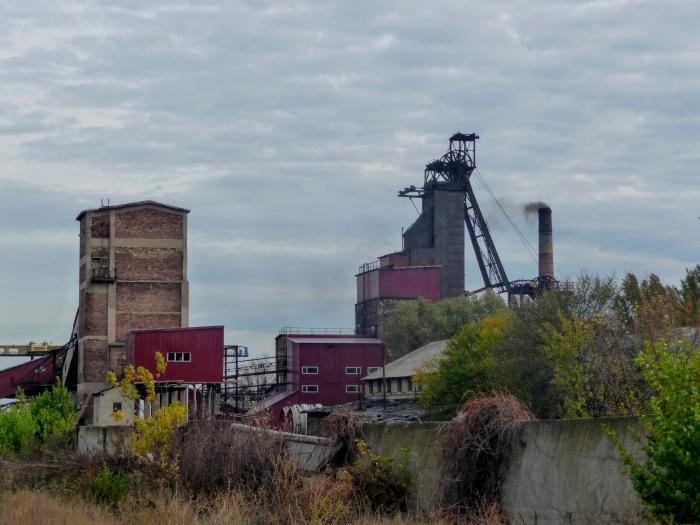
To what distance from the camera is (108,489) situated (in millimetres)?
18531

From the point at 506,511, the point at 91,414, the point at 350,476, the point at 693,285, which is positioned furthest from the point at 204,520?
the point at 693,285

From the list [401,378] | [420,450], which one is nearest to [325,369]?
[401,378]

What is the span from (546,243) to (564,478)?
6844cm

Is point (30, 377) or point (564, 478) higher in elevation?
point (30, 377)

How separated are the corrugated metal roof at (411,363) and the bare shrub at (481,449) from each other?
4923 centimetres

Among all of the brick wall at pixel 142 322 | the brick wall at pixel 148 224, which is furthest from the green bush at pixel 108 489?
the brick wall at pixel 148 224

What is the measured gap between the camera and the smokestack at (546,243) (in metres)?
80.4

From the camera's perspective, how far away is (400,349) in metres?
83.0

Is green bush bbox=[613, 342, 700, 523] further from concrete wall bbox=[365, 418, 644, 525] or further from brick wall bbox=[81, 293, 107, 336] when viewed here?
brick wall bbox=[81, 293, 107, 336]

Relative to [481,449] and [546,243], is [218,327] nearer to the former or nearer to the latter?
[546,243]

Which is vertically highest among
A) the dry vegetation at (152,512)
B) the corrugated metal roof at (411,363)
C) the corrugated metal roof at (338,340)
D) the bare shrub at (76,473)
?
the corrugated metal roof at (338,340)

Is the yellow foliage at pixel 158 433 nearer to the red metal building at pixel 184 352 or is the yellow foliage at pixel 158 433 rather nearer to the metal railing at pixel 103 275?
the red metal building at pixel 184 352

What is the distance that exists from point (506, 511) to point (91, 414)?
4572 cm

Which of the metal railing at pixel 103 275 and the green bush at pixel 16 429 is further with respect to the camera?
the metal railing at pixel 103 275
